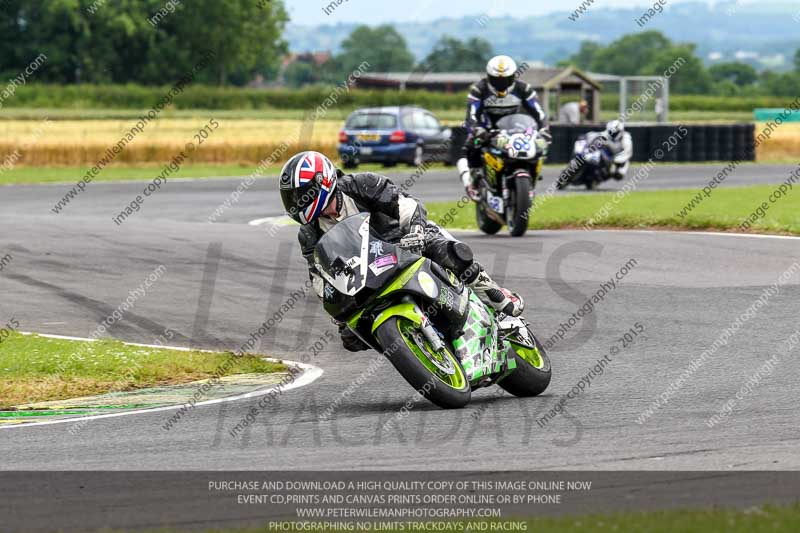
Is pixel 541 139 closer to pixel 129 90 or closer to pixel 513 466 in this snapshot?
pixel 513 466

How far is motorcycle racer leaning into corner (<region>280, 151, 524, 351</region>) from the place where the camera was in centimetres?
798

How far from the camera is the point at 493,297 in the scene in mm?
8555

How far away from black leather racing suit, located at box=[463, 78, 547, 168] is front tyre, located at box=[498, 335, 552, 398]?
30.1 feet

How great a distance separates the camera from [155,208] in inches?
937

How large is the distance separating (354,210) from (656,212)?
1256 cm

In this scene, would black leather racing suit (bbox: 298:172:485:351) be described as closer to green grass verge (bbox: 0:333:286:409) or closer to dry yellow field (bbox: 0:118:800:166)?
green grass verge (bbox: 0:333:286:409)

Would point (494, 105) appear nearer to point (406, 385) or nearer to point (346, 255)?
point (406, 385)

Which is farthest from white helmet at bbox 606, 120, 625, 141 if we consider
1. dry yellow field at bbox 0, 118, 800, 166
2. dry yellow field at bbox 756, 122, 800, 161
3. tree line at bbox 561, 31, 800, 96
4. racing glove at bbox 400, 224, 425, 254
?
tree line at bbox 561, 31, 800, 96

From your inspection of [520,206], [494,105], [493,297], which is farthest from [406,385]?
[494,105]
